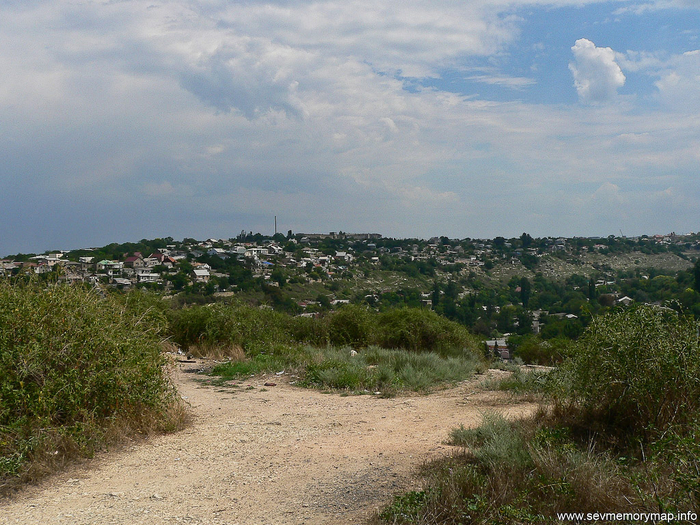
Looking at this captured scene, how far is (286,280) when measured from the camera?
46.3 meters

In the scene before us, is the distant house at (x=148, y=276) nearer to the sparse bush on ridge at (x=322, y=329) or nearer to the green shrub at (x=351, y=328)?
the sparse bush on ridge at (x=322, y=329)

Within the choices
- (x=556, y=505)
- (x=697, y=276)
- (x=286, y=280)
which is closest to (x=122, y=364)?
(x=556, y=505)

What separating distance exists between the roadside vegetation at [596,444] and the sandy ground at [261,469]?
61 centimetres

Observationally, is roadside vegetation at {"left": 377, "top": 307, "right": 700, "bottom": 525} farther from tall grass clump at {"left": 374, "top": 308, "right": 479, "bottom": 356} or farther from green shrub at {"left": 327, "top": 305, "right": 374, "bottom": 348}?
green shrub at {"left": 327, "top": 305, "right": 374, "bottom": 348}

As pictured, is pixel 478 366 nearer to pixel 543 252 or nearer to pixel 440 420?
pixel 440 420

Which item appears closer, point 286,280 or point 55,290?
point 55,290

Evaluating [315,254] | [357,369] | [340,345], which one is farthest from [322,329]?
[315,254]

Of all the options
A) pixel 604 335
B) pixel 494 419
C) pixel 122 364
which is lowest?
pixel 494 419

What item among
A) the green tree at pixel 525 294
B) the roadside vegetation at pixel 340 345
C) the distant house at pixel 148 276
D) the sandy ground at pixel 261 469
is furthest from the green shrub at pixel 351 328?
the green tree at pixel 525 294

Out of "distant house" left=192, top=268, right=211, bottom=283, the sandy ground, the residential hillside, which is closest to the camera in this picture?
the sandy ground

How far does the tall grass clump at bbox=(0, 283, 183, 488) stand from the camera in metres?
5.43

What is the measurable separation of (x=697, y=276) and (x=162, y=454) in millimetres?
33094

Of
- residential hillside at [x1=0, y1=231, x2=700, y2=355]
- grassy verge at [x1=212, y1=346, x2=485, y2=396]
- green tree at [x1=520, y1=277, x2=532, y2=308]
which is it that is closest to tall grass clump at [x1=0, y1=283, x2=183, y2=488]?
residential hillside at [x1=0, y1=231, x2=700, y2=355]

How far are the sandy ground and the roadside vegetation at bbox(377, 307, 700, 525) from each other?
61cm
